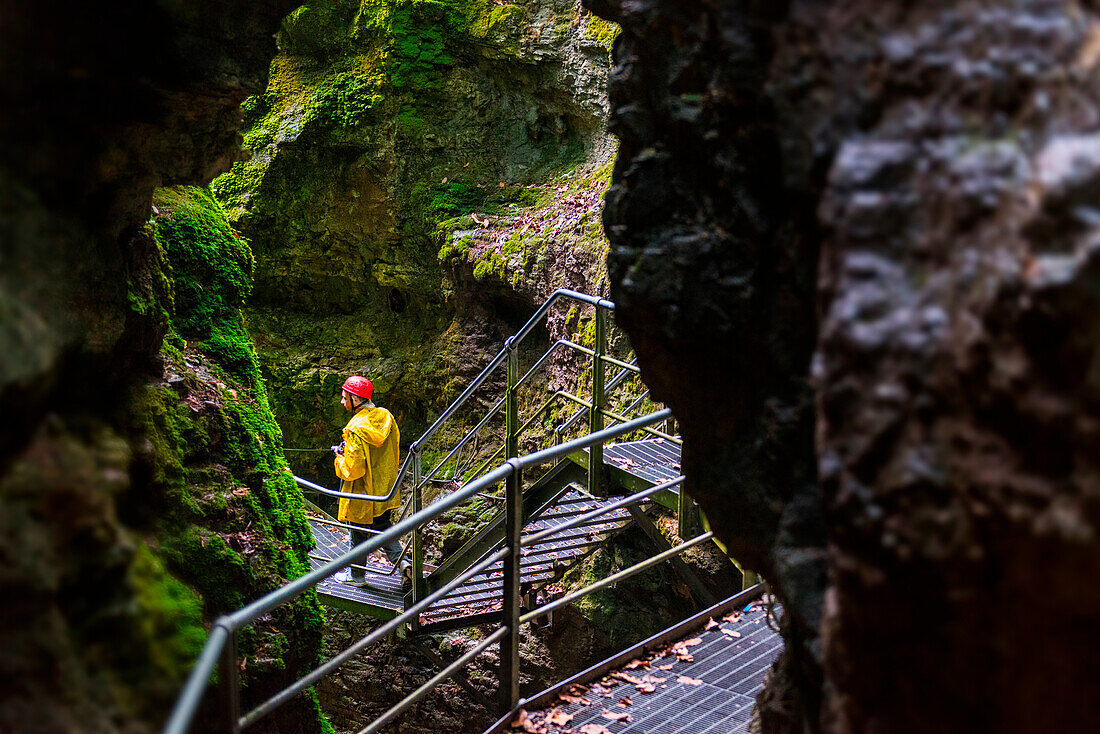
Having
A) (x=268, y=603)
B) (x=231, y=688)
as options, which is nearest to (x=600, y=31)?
(x=268, y=603)

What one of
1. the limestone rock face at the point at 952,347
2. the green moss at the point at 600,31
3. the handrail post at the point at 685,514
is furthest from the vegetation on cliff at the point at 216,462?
the green moss at the point at 600,31

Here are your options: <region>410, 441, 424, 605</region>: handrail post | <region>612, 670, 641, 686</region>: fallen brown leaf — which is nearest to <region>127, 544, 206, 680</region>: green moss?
<region>612, 670, 641, 686</region>: fallen brown leaf

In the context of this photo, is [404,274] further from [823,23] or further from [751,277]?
[823,23]

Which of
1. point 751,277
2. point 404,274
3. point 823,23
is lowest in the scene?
point 404,274

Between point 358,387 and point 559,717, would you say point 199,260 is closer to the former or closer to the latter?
point 358,387

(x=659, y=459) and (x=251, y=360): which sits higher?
(x=251, y=360)

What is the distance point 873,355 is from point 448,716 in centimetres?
1048

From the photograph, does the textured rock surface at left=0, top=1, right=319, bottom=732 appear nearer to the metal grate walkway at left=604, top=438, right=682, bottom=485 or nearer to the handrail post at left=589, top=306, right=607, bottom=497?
the handrail post at left=589, top=306, right=607, bottom=497

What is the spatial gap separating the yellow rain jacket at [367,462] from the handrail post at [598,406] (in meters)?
1.93

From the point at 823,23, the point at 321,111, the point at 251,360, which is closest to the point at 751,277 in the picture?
the point at 823,23

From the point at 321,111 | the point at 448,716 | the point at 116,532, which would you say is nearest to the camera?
the point at 116,532

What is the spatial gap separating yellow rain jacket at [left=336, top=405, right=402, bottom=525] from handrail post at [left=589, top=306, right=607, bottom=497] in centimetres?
193

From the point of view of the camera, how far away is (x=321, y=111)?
13.3 metres

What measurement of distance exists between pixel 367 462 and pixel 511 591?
3.92 m
